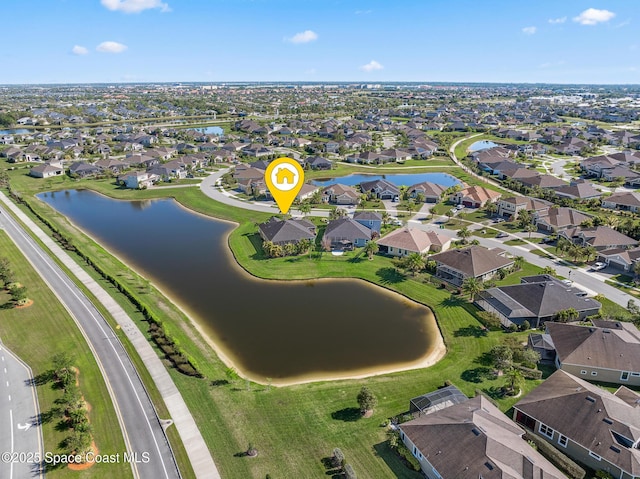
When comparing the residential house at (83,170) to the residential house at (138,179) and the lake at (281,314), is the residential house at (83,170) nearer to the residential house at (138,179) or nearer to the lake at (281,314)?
the residential house at (138,179)

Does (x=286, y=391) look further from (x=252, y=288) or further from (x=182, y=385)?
(x=252, y=288)

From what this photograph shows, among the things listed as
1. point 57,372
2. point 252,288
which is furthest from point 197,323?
point 57,372

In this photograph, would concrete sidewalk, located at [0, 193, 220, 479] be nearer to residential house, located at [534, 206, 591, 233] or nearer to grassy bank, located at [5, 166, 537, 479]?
grassy bank, located at [5, 166, 537, 479]

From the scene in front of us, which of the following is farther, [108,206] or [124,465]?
[108,206]

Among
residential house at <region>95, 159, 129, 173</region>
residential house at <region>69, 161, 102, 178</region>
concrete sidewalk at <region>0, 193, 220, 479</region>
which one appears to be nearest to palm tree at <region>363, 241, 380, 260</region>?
concrete sidewalk at <region>0, 193, 220, 479</region>

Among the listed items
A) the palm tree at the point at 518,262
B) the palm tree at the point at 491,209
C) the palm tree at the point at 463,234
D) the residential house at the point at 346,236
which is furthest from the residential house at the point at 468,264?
the palm tree at the point at 491,209

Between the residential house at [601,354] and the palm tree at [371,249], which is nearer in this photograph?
the residential house at [601,354]
